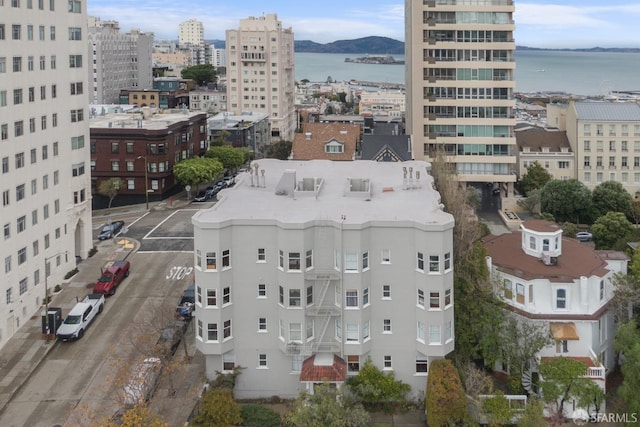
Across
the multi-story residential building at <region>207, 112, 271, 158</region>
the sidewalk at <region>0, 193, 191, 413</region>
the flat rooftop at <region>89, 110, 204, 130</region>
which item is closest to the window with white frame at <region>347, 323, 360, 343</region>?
the sidewalk at <region>0, 193, 191, 413</region>

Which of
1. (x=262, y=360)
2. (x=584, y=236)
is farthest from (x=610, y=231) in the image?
(x=262, y=360)

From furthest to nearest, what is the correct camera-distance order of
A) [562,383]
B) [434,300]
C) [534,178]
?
[534,178]
[434,300]
[562,383]

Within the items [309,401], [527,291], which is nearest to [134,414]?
[309,401]

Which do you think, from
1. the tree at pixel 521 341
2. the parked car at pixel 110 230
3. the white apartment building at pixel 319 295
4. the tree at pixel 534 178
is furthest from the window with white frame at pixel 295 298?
the tree at pixel 534 178

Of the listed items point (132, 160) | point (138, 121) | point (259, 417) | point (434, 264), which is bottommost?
point (259, 417)

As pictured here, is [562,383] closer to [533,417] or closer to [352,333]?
[533,417]

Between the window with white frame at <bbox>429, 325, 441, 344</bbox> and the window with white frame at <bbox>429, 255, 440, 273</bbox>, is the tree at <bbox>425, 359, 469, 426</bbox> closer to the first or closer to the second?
the window with white frame at <bbox>429, 325, 441, 344</bbox>
